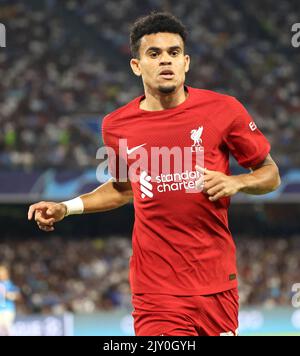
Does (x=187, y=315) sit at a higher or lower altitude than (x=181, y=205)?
lower

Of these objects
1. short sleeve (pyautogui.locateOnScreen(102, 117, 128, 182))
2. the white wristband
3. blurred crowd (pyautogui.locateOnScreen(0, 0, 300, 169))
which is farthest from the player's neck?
blurred crowd (pyautogui.locateOnScreen(0, 0, 300, 169))

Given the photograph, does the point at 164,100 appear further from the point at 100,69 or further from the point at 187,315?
the point at 100,69

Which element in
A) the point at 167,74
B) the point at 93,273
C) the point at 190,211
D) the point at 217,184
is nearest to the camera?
the point at 217,184

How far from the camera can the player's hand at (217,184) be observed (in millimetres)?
4648

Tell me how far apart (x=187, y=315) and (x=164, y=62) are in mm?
1411

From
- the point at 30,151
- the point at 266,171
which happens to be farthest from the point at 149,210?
the point at 30,151

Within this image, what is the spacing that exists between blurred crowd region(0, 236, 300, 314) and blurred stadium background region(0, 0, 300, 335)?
32mm

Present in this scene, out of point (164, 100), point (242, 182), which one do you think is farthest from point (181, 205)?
point (164, 100)

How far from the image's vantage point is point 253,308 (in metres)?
16.3

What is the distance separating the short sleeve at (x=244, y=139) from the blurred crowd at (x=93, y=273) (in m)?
12.1

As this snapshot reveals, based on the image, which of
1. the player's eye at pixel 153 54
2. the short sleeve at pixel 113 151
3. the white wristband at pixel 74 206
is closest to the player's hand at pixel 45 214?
the white wristband at pixel 74 206

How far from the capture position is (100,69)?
76.8 feet

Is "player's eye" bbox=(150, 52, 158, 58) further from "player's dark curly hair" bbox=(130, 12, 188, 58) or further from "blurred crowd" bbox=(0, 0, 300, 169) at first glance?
"blurred crowd" bbox=(0, 0, 300, 169)
